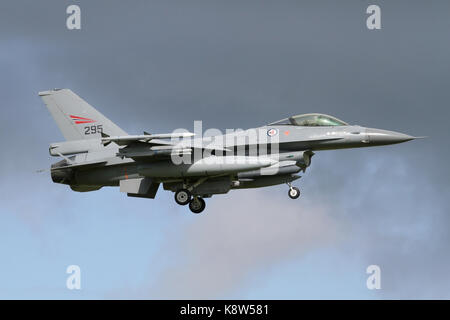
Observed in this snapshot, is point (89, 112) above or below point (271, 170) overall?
above

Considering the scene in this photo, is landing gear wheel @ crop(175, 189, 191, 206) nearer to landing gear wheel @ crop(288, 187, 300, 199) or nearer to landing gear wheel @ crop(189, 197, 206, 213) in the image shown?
landing gear wheel @ crop(189, 197, 206, 213)

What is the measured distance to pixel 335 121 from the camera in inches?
1088

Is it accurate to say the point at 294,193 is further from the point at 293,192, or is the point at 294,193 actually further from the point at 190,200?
the point at 190,200

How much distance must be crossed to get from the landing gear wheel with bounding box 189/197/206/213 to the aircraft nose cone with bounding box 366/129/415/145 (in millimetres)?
6453

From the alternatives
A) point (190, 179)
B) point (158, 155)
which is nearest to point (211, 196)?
point (190, 179)

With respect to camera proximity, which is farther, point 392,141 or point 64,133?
point 64,133

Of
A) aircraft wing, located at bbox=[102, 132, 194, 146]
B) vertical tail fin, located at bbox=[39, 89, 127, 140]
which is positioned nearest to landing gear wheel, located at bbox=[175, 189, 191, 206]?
aircraft wing, located at bbox=[102, 132, 194, 146]

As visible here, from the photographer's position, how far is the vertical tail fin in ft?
94.6

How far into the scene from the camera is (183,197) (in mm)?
27578

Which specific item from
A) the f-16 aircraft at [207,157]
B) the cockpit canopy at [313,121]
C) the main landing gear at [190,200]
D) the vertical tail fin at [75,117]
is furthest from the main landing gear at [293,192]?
the vertical tail fin at [75,117]

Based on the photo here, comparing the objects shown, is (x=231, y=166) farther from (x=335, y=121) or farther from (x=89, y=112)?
(x=89, y=112)

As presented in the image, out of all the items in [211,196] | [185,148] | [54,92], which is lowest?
[211,196]

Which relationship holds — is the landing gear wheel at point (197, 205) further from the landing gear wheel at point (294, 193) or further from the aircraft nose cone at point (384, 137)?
the aircraft nose cone at point (384, 137)

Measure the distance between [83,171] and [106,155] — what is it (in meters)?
1.07
